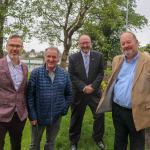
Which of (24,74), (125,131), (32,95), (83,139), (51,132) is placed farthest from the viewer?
(83,139)

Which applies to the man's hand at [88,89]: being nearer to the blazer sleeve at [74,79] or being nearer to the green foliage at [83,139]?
the blazer sleeve at [74,79]

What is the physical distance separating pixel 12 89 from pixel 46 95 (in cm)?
57

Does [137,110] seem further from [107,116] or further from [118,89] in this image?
[107,116]

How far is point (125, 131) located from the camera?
620 cm

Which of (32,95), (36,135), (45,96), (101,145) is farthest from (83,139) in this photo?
(32,95)

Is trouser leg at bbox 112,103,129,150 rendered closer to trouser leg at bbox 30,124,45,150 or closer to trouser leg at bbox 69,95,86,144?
trouser leg at bbox 30,124,45,150

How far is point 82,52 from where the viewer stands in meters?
7.57

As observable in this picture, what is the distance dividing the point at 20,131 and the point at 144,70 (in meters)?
1.93

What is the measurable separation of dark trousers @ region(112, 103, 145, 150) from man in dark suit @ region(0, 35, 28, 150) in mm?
1338

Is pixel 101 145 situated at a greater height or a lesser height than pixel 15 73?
lesser

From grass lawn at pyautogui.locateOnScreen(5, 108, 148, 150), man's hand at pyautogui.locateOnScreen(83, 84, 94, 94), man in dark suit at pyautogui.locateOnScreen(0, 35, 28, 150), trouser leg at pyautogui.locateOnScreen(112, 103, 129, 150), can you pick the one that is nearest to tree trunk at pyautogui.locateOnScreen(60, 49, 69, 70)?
grass lawn at pyautogui.locateOnScreen(5, 108, 148, 150)

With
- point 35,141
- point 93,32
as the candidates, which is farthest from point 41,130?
point 93,32

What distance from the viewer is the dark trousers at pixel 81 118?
25.1 feet

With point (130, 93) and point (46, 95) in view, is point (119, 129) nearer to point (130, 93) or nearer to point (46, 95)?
point (130, 93)
